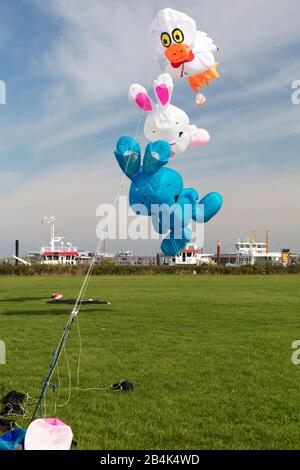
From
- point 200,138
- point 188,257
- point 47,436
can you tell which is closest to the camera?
point 47,436

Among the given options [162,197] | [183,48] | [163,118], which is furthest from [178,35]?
[162,197]

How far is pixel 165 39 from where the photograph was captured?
7199mm

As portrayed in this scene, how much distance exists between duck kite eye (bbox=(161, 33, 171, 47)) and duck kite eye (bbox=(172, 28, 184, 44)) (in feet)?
0.31

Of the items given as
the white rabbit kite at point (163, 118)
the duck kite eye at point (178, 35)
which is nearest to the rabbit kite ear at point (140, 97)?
the white rabbit kite at point (163, 118)

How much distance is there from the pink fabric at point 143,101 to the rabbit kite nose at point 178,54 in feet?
2.25

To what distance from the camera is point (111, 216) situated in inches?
261

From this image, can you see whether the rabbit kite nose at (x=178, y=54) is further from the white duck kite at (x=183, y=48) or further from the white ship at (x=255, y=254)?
the white ship at (x=255, y=254)

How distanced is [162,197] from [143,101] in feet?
5.07

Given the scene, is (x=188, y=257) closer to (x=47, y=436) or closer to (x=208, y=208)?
(x=208, y=208)

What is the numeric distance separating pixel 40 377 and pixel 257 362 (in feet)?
10.3

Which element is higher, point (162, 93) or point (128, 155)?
point (162, 93)

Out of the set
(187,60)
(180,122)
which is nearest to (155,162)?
(180,122)

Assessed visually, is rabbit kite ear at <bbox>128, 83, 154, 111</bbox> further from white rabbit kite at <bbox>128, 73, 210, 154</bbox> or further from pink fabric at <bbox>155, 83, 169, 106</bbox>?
pink fabric at <bbox>155, 83, 169, 106</bbox>

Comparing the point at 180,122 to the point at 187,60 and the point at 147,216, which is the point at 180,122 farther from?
the point at 147,216
